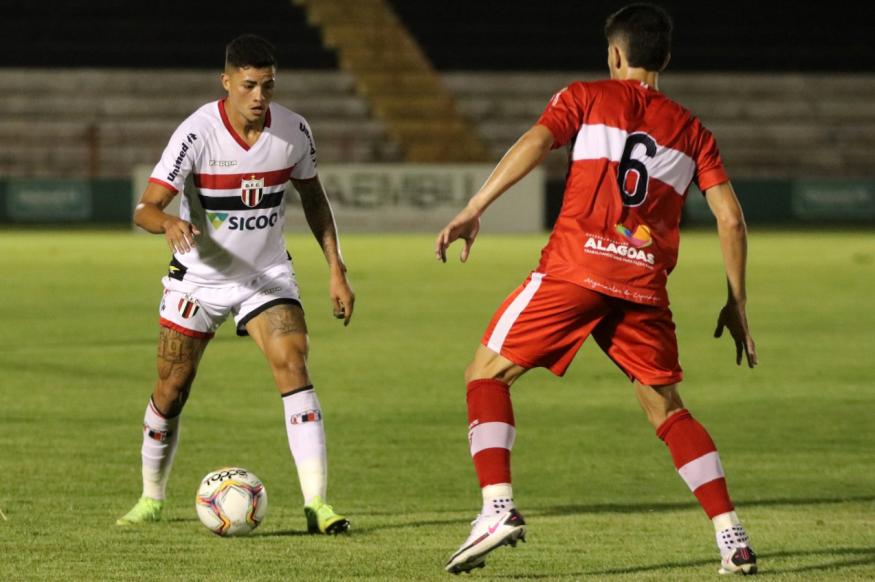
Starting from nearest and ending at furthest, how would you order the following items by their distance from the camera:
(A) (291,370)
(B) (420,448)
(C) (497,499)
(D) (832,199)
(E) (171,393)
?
(C) (497,499), (A) (291,370), (E) (171,393), (B) (420,448), (D) (832,199)

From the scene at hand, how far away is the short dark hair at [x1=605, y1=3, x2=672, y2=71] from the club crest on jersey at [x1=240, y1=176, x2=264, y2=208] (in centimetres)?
164

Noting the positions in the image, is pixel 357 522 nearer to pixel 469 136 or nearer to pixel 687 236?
pixel 687 236

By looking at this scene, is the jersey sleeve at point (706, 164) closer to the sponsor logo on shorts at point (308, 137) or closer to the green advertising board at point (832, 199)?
the sponsor logo on shorts at point (308, 137)

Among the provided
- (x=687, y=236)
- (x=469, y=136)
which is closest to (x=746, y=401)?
(x=687, y=236)

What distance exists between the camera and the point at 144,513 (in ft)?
20.7

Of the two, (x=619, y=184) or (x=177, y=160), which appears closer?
(x=619, y=184)

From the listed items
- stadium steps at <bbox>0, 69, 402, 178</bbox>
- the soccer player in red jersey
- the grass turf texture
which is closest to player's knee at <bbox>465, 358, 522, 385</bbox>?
the soccer player in red jersey

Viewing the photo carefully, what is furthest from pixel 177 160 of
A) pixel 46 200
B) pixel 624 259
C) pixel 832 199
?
pixel 832 199

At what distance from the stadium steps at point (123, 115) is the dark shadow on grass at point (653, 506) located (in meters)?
29.0

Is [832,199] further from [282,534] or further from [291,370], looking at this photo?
[282,534]

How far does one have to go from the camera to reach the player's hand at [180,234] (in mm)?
5727

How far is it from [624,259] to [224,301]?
1784mm

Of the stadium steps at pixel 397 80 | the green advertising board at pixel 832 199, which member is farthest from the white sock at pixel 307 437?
the stadium steps at pixel 397 80

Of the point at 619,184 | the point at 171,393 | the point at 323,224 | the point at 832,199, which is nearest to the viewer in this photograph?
the point at 619,184
